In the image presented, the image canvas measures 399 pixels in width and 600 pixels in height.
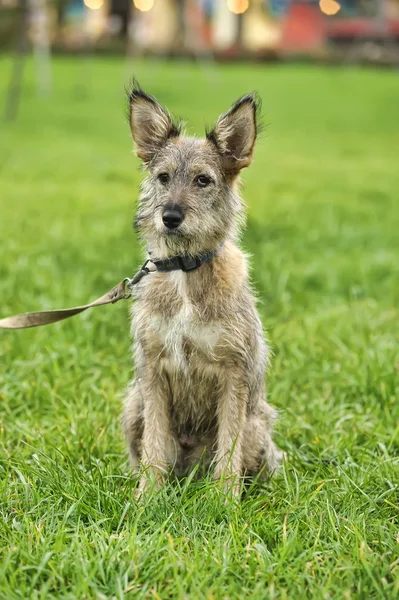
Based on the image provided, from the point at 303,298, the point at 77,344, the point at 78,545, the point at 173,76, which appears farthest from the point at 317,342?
the point at 173,76

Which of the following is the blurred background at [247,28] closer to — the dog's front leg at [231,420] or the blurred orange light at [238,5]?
the blurred orange light at [238,5]

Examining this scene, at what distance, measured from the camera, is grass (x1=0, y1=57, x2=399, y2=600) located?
3014 mm

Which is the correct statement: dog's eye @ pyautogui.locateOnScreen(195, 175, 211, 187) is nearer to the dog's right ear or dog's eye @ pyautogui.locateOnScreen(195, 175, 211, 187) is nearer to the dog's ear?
the dog's ear

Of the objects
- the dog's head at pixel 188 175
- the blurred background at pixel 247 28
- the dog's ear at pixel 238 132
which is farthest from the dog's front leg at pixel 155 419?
the blurred background at pixel 247 28

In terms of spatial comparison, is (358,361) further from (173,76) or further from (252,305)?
(173,76)

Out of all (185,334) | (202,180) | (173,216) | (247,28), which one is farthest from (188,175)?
(247,28)

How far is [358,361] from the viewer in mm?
5309

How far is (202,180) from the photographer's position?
3.68 meters

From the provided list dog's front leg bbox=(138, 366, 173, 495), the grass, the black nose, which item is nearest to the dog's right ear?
the black nose

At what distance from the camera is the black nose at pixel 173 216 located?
3.53 meters

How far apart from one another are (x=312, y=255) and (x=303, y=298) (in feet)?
4.43

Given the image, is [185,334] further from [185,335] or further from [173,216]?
[173,216]

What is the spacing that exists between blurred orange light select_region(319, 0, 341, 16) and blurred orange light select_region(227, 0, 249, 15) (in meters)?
4.41

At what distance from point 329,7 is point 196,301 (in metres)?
42.6
